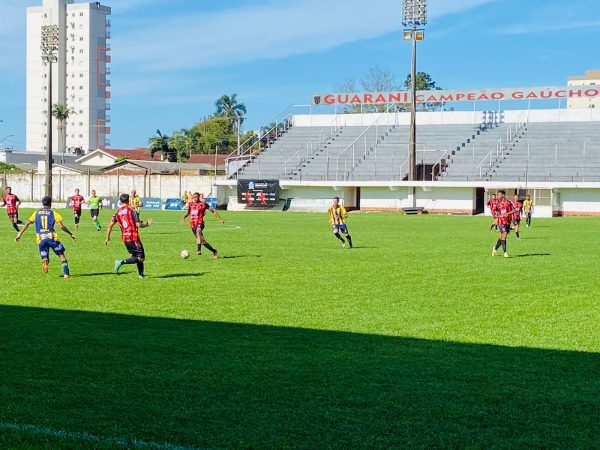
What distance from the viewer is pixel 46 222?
19328 mm

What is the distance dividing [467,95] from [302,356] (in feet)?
243

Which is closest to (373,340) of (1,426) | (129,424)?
(129,424)

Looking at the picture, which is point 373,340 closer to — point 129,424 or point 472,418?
point 472,418

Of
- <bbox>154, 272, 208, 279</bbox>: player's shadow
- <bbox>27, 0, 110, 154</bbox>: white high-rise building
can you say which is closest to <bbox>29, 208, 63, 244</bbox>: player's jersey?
<bbox>154, 272, 208, 279</bbox>: player's shadow

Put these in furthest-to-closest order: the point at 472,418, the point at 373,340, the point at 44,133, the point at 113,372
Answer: the point at 44,133 → the point at 373,340 → the point at 113,372 → the point at 472,418

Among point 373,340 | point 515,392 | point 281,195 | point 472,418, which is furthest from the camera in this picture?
point 281,195

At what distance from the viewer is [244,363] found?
10305 millimetres

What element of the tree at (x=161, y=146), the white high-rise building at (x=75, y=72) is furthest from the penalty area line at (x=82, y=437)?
the white high-rise building at (x=75, y=72)

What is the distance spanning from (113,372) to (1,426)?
Answer: 250 centimetres

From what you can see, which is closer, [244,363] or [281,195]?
[244,363]

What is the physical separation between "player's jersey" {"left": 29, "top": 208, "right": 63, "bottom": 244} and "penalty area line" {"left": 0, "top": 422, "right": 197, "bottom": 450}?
12.3 meters

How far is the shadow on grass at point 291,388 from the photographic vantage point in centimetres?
746

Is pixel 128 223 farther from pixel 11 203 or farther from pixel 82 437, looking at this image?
pixel 11 203

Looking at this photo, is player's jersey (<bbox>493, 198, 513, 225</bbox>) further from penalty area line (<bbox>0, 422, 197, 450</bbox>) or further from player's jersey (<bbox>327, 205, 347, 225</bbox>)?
penalty area line (<bbox>0, 422, 197, 450</bbox>)
